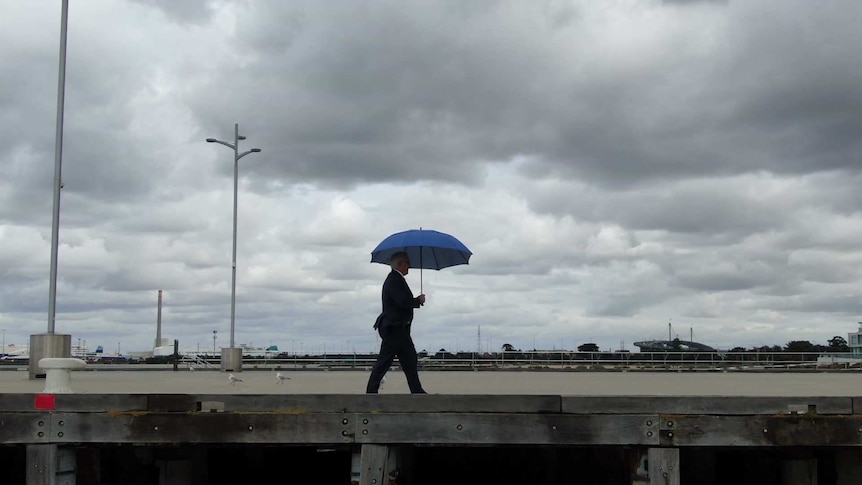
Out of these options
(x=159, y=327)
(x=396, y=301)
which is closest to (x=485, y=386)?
(x=396, y=301)

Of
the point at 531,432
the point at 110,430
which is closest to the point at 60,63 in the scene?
the point at 110,430

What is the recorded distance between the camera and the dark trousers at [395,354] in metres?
11.1

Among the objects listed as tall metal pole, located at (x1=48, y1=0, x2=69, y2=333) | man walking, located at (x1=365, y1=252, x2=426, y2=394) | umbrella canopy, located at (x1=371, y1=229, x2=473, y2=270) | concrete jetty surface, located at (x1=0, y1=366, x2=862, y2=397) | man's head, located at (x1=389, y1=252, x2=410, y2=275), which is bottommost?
concrete jetty surface, located at (x1=0, y1=366, x2=862, y2=397)

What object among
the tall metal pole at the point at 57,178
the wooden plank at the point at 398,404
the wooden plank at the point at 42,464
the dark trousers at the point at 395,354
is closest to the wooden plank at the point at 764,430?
the wooden plank at the point at 398,404

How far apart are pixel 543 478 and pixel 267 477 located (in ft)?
11.0

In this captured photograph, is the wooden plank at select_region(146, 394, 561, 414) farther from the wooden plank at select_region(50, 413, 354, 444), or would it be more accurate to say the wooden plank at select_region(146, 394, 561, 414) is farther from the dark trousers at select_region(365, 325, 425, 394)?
the dark trousers at select_region(365, 325, 425, 394)

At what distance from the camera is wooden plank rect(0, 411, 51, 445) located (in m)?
9.05

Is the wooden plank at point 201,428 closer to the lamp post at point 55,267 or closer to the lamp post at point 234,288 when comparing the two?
the lamp post at point 55,267

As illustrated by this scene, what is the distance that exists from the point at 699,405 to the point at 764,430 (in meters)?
0.61

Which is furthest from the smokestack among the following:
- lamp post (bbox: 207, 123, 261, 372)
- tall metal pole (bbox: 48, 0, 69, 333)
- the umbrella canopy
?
the umbrella canopy

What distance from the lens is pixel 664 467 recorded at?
8.93 metres

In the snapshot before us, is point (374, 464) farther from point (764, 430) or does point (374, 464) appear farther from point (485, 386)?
point (485, 386)

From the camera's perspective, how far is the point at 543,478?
37.7ft

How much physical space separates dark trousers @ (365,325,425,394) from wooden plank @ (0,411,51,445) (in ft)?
11.7
